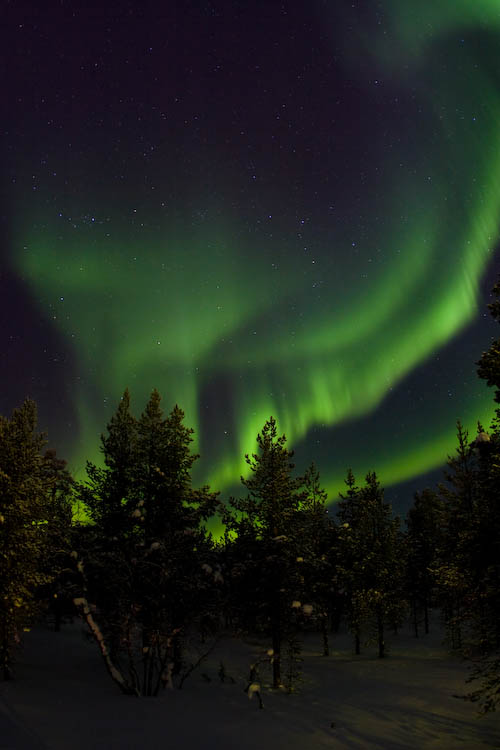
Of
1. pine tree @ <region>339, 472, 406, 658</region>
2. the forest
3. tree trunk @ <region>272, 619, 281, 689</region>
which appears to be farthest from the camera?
pine tree @ <region>339, 472, 406, 658</region>

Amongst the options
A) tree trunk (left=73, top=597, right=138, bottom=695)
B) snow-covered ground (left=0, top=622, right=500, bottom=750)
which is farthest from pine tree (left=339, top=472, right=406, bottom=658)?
tree trunk (left=73, top=597, right=138, bottom=695)

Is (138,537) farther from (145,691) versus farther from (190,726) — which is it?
(190,726)

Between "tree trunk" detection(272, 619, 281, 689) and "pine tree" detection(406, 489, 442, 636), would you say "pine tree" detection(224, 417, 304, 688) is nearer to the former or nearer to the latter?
"tree trunk" detection(272, 619, 281, 689)

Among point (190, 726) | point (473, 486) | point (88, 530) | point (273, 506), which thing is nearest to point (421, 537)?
point (473, 486)

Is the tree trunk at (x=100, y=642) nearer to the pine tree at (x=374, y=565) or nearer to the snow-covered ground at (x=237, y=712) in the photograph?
the snow-covered ground at (x=237, y=712)

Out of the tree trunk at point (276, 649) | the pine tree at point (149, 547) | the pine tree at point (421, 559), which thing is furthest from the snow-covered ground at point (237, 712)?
the pine tree at point (421, 559)

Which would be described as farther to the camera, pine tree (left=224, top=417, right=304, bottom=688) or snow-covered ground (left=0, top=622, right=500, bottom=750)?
pine tree (left=224, top=417, right=304, bottom=688)

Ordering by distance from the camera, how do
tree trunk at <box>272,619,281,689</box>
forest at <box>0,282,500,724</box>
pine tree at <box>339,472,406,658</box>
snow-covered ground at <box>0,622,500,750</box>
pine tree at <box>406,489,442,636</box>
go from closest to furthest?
1. snow-covered ground at <box>0,622,500,750</box>
2. forest at <box>0,282,500,724</box>
3. tree trunk at <box>272,619,281,689</box>
4. pine tree at <box>339,472,406,658</box>
5. pine tree at <box>406,489,442,636</box>

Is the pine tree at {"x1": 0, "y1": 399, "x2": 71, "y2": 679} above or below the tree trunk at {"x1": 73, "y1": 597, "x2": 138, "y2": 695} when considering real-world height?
above

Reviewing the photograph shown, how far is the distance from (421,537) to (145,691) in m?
35.7

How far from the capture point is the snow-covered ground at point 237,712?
1445 cm

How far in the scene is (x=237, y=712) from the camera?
18.2m

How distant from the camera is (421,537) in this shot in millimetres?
48938

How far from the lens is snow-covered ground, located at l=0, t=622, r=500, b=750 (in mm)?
14453
